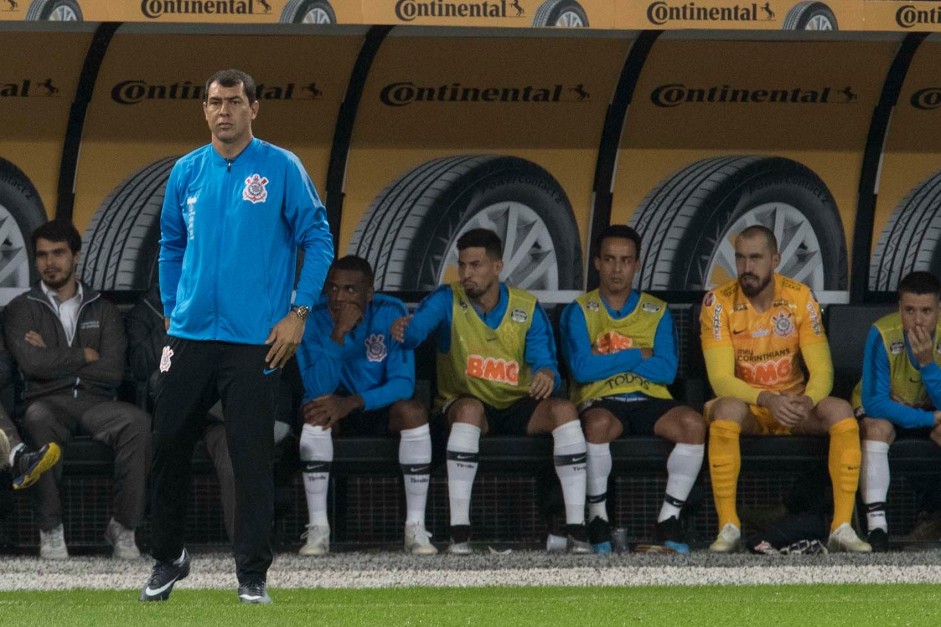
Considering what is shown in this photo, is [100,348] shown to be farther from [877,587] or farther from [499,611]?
[877,587]

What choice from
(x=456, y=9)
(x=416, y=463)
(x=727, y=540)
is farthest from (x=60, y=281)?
(x=727, y=540)

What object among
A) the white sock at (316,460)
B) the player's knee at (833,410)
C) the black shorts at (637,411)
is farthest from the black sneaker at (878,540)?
the white sock at (316,460)

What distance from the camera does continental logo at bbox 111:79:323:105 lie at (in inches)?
308

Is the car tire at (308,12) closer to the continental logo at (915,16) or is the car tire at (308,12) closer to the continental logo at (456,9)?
the continental logo at (456,9)

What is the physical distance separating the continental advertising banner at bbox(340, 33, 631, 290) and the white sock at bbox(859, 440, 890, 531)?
1.68 m

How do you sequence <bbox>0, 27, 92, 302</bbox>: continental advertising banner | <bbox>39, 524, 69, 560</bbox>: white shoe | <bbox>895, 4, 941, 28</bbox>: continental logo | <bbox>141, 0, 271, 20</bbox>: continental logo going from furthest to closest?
<bbox>0, 27, 92, 302</bbox>: continental advertising banner
<bbox>39, 524, 69, 560</bbox>: white shoe
<bbox>895, 4, 941, 28</bbox>: continental logo
<bbox>141, 0, 271, 20</bbox>: continental logo

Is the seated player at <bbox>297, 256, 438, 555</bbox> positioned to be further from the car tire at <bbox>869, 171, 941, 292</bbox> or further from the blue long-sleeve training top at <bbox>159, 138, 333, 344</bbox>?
the car tire at <bbox>869, 171, 941, 292</bbox>

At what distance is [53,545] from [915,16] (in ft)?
13.1

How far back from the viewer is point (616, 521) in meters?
7.61

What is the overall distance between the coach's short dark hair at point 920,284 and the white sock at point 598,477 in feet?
4.81

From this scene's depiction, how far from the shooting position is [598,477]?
7.15 meters

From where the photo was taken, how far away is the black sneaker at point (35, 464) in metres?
6.70

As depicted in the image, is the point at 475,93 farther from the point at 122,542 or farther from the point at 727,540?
the point at 122,542

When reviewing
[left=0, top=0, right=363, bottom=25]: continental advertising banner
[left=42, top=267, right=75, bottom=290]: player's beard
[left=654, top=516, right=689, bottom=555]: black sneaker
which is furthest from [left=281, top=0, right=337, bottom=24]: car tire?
[left=654, top=516, right=689, bottom=555]: black sneaker
